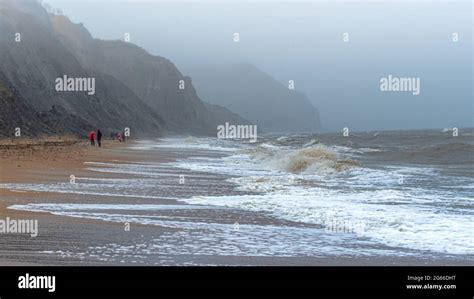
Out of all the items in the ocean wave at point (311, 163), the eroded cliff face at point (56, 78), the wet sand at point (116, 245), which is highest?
the eroded cliff face at point (56, 78)

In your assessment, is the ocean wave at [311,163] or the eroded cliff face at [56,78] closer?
the ocean wave at [311,163]

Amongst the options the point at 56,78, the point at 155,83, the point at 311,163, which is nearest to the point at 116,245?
the point at 311,163

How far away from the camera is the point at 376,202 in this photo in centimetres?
1338

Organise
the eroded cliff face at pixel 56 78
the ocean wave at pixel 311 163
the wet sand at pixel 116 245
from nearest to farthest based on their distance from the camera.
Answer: the wet sand at pixel 116 245 → the ocean wave at pixel 311 163 → the eroded cliff face at pixel 56 78

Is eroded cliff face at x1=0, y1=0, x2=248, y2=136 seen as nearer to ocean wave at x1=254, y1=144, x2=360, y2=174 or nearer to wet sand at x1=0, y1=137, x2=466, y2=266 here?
ocean wave at x1=254, y1=144, x2=360, y2=174

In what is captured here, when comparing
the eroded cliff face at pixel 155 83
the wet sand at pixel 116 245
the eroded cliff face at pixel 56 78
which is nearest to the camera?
the wet sand at pixel 116 245

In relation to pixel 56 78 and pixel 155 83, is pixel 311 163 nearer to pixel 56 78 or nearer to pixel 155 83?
pixel 56 78

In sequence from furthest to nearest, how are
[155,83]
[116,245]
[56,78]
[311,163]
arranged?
1. [155,83]
2. [56,78]
3. [311,163]
4. [116,245]

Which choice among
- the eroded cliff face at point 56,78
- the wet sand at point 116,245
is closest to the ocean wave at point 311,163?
the wet sand at point 116,245

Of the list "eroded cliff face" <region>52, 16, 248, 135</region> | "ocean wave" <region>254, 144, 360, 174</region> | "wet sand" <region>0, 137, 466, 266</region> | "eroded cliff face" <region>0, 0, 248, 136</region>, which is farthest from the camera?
"eroded cliff face" <region>52, 16, 248, 135</region>

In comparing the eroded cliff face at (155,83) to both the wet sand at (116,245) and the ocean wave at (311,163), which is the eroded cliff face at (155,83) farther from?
the wet sand at (116,245)

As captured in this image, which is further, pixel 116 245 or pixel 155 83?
pixel 155 83

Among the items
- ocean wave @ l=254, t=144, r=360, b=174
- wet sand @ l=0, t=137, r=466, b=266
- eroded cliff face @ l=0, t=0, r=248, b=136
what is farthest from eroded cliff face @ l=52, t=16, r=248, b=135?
wet sand @ l=0, t=137, r=466, b=266

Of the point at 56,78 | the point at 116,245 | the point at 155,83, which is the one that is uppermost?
the point at 155,83
